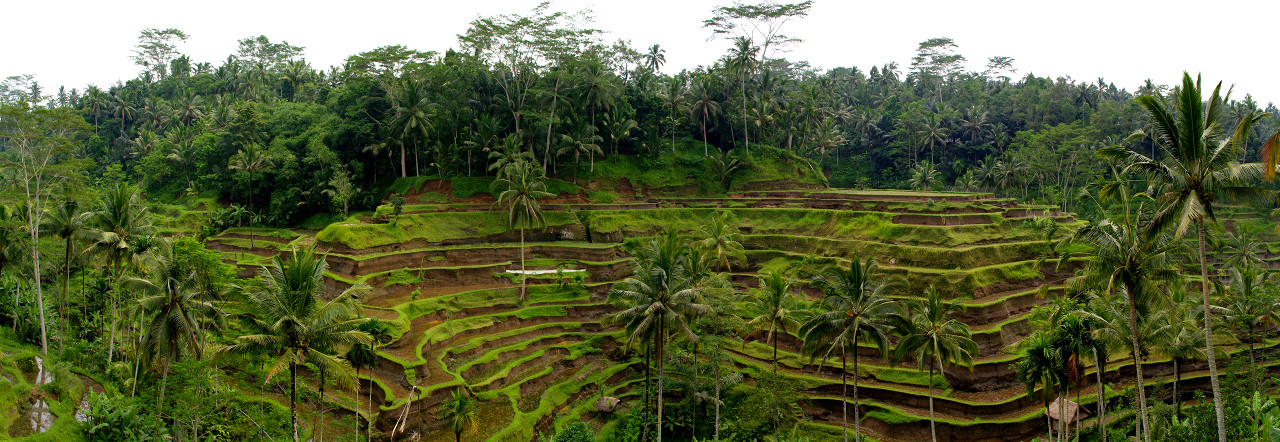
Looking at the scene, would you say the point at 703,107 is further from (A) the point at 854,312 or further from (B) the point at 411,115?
(A) the point at 854,312

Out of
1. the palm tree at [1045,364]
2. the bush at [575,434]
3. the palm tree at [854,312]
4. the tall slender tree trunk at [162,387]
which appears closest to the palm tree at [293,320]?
the tall slender tree trunk at [162,387]

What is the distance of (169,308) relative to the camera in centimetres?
2034

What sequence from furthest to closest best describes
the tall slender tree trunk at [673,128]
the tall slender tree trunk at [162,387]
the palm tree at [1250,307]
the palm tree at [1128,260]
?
the tall slender tree trunk at [673,128], the palm tree at [1250,307], the tall slender tree trunk at [162,387], the palm tree at [1128,260]

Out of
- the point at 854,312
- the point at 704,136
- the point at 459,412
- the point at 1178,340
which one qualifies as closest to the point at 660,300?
the point at 854,312

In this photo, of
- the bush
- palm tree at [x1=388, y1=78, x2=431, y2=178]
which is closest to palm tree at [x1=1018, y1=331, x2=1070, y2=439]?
the bush

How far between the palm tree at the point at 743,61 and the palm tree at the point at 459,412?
43.8 metres

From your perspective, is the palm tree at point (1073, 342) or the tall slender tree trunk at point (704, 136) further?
the tall slender tree trunk at point (704, 136)

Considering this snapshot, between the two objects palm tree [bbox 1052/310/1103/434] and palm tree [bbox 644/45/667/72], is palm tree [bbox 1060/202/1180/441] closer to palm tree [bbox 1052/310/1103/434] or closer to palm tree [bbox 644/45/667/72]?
palm tree [bbox 1052/310/1103/434]

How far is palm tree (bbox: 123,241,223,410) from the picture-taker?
66.3 feet

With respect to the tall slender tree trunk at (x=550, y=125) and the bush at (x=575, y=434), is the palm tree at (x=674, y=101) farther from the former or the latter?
the bush at (x=575, y=434)

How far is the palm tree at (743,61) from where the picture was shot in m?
63.3

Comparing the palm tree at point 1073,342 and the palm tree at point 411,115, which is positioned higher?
the palm tree at point 411,115

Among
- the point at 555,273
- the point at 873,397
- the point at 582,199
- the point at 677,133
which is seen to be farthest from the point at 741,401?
the point at 677,133

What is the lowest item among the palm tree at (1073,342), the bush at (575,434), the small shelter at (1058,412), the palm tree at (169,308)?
the small shelter at (1058,412)
